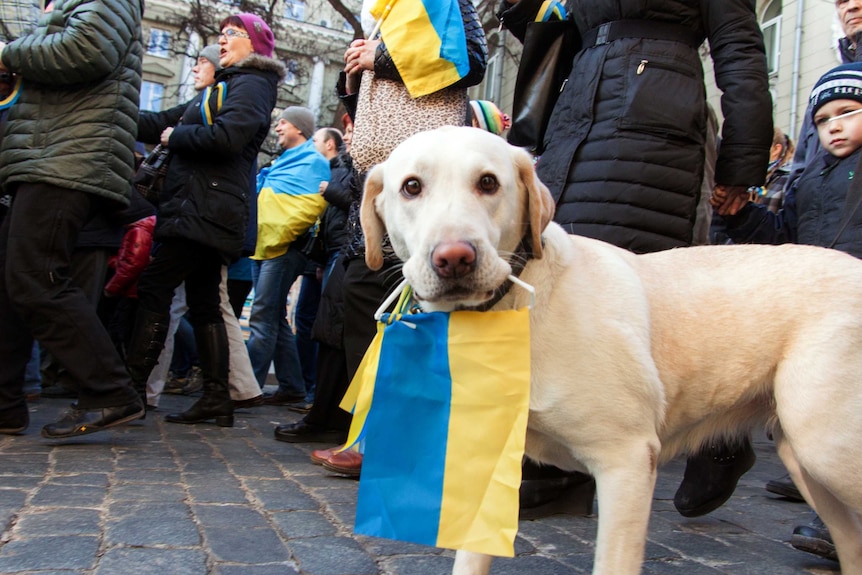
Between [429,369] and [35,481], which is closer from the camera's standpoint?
[429,369]

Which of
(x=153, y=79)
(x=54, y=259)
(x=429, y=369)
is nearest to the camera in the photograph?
(x=429, y=369)

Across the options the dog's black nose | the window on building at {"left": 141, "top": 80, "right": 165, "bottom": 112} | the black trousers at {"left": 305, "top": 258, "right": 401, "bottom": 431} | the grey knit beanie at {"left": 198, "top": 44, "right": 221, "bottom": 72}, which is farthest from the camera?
the window on building at {"left": 141, "top": 80, "right": 165, "bottom": 112}

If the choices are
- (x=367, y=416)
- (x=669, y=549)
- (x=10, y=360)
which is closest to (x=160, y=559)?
(x=367, y=416)

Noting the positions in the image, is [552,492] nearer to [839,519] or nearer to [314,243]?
[839,519]

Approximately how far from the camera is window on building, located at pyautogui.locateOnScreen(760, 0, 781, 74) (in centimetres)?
1681

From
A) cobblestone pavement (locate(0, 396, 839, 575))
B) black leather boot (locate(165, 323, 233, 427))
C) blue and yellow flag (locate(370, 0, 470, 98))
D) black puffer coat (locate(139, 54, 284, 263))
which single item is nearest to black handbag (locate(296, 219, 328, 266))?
black puffer coat (locate(139, 54, 284, 263))

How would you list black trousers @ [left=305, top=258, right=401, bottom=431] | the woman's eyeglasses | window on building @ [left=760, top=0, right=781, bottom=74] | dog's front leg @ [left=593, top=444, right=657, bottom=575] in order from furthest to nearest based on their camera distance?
window on building @ [left=760, top=0, right=781, bottom=74]
the woman's eyeglasses
black trousers @ [left=305, top=258, right=401, bottom=431]
dog's front leg @ [left=593, top=444, right=657, bottom=575]

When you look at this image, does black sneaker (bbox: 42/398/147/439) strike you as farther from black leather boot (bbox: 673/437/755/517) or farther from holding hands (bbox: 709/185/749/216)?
holding hands (bbox: 709/185/749/216)

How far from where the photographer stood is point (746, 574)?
9.17 ft

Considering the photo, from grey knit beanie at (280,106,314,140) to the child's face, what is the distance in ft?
17.1

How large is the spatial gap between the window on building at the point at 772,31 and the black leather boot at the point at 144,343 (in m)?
15.4

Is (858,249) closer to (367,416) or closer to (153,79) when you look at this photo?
(367,416)

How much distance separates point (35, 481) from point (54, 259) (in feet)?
4.62

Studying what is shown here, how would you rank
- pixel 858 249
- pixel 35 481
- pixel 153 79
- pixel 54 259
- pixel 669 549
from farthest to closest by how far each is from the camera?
1. pixel 153 79
2. pixel 54 259
3. pixel 35 481
4. pixel 858 249
5. pixel 669 549
